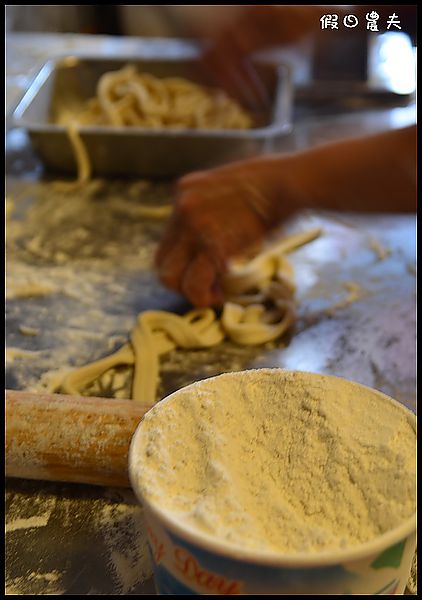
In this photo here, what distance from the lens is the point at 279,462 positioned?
0.65m

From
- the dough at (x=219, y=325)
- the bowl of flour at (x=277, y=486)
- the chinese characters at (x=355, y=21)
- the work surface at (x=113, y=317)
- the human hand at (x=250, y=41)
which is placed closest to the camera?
the bowl of flour at (x=277, y=486)

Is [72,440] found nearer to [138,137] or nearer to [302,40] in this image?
[138,137]

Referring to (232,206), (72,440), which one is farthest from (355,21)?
A: (72,440)

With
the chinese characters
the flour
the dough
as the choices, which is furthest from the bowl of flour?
the chinese characters

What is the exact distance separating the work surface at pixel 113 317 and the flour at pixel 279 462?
247mm

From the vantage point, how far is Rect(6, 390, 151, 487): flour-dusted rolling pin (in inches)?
33.2

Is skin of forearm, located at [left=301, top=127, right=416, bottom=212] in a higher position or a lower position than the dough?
higher

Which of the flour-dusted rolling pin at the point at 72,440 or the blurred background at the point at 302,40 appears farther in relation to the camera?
the blurred background at the point at 302,40

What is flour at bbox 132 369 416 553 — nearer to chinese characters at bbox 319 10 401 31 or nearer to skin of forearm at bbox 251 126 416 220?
skin of forearm at bbox 251 126 416 220

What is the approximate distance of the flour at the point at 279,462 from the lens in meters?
0.57

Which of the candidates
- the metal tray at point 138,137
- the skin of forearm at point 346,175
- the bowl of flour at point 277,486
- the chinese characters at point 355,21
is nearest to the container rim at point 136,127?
the metal tray at point 138,137

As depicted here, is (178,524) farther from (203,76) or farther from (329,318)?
(203,76)

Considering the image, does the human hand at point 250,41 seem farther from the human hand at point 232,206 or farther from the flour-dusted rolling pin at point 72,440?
the flour-dusted rolling pin at point 72,440

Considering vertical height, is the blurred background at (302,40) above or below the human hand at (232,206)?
above
